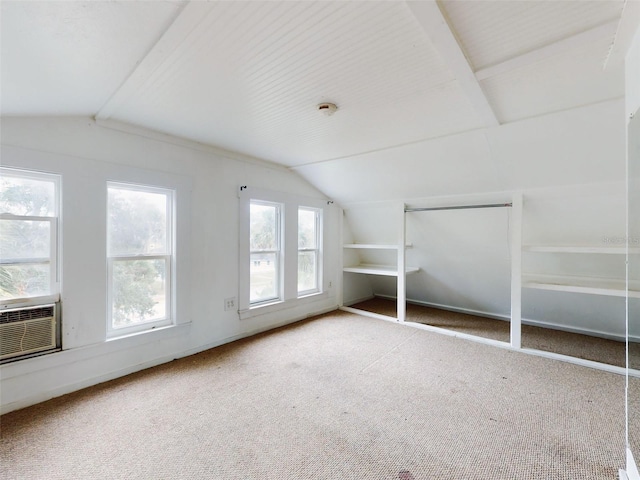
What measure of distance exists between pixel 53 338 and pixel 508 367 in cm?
387

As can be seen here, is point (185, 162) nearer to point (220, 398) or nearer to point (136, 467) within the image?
point (220, 398)

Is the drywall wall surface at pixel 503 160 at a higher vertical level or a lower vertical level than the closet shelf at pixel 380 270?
higher

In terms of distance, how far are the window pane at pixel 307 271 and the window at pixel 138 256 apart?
1.89 meters

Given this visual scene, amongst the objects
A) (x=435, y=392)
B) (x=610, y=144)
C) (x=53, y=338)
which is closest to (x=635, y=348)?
(x=435, y=392)

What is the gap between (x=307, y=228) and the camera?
14.1 ft

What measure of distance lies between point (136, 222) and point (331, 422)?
2.39 m

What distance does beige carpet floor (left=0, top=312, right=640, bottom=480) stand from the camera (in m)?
1.47

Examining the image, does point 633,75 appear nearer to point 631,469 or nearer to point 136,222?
point 631,469

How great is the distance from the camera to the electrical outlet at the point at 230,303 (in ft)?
10.3

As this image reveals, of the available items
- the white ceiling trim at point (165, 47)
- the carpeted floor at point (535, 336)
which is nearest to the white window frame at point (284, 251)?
the carpeted floor at point (535, 336)

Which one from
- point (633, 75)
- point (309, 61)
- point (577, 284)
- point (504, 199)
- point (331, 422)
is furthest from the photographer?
point (504, 199)

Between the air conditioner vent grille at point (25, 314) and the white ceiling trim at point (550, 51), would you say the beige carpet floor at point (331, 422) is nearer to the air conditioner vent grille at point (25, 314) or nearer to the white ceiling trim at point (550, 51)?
the air conditioner vent grille at point (25, 314)

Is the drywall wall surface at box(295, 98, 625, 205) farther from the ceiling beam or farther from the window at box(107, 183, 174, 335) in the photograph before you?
the window at box(107, 183, 174, 335)

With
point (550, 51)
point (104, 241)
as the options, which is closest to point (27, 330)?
point (104, 241)
